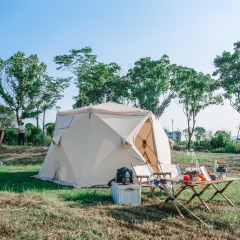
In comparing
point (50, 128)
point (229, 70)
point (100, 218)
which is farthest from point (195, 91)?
point (100, 218)

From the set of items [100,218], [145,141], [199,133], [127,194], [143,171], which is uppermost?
[199,133]

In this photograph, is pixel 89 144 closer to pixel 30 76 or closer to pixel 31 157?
pixel 31 157

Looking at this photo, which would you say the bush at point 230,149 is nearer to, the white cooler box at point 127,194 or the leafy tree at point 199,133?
the leafy tree at point 199,133

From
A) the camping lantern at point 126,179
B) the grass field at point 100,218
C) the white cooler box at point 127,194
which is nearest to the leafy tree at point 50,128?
the grass field at point 100,218

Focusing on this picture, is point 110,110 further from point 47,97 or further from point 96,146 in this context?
point 47,97

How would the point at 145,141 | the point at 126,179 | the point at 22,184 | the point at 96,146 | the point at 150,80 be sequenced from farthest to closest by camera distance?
the point at 150,80 → the point at 145,141 → the point at 96,146 → the point at 22,184 → the point at 126,179

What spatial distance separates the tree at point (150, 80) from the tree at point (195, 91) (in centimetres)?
65

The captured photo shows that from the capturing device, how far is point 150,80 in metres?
20.6

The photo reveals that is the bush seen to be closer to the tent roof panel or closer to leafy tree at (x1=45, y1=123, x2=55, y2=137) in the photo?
leafy tree at (x1=45, y1=123, x2=55, y2=137)

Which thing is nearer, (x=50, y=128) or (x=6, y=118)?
(x=50, y=128)

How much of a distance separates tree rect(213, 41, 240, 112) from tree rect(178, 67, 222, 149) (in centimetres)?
77

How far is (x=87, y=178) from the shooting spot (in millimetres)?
8562

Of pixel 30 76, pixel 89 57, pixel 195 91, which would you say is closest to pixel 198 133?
pixel 195 91

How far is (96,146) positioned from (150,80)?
1245cm
